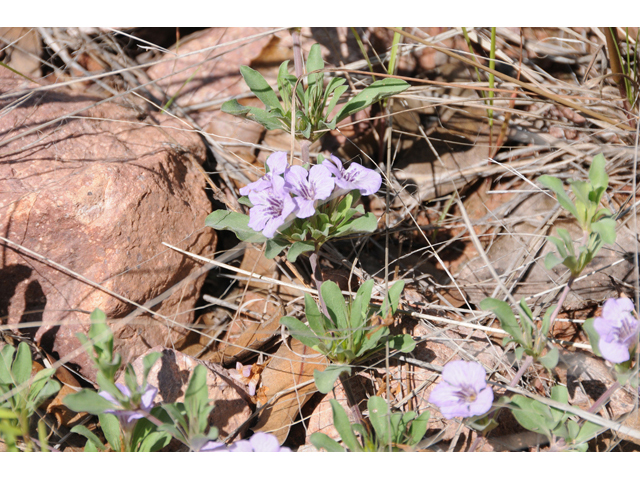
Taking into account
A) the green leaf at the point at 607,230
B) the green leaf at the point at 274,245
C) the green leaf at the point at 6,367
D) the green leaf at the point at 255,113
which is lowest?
the green leaf at the point at 6,367

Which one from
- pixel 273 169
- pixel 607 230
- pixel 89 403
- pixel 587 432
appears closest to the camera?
pixel 607 230

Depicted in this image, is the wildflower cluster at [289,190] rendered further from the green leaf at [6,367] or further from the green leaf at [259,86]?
the green leaf at [6,367]

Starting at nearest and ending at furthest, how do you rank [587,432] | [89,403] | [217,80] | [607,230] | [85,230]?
1. [607,230]
2. [89,403]
3. [587,432]
4. [85,230]
5. [217,80]

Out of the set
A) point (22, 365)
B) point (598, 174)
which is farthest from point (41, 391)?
point (598, 174)

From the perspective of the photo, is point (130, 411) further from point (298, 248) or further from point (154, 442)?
point (298, 248)

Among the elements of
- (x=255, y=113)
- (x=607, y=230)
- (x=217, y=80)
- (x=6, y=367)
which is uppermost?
(x=217, y=80)

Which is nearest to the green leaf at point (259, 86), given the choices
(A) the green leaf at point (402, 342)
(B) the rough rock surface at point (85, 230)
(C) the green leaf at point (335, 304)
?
(B) the rough rock surface at point (85, 230)

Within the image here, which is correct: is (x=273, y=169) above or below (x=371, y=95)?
below
